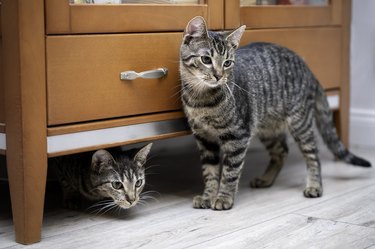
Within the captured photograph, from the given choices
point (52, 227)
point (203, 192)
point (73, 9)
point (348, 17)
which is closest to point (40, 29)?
point (73, 9)

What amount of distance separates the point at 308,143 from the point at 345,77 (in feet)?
1.93

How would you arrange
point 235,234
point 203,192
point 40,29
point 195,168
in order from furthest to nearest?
point 195,168 < point 203,192 < point 235,234 < point 40,29

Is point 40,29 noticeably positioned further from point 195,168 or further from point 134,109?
point 195,168

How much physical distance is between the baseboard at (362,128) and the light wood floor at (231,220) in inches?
22.1

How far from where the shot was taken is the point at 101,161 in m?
1.91

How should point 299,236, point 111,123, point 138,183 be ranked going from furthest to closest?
point 138,183 → point 111,123 → point 299,236

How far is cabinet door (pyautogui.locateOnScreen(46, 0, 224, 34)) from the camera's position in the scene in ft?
5.49

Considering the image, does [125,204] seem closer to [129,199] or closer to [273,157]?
[129,199]

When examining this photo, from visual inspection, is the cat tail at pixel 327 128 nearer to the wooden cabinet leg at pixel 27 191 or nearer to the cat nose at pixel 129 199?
the cat nose at pixel 129 199

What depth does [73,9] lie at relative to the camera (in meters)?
1.71

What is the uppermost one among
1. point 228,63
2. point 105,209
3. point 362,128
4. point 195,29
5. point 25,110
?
point 195,29

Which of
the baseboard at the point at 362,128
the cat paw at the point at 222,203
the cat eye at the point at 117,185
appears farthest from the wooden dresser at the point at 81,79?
the baseboard at the point at 362,128

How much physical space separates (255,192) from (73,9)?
95 centimetres

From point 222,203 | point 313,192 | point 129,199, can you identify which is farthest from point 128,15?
point 313,192
